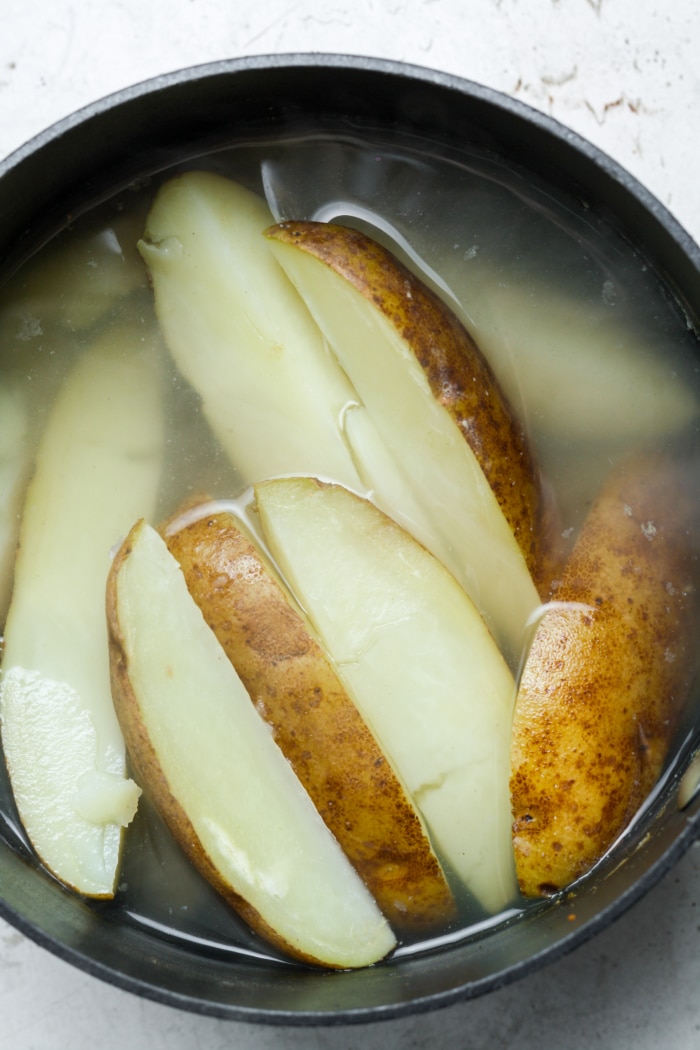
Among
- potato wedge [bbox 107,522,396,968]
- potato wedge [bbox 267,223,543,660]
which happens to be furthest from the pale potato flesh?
potato wedge [bbox 107,522,396,968]

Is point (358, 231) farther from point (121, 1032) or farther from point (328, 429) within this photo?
point (121, 1032)

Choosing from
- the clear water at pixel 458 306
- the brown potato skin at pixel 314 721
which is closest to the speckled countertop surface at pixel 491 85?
the clear water at pixel 458 306

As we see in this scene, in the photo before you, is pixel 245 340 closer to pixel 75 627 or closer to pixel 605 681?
pixel 75 627

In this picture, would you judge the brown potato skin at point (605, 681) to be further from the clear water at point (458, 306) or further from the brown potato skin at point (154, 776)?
the brown potato skin at point (154, 776)

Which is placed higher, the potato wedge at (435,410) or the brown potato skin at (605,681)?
the potato wedge at (435,410)

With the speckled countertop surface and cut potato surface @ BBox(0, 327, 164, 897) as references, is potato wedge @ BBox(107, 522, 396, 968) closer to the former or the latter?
cut potato surface @ BBox(0, 327, 164, 897)

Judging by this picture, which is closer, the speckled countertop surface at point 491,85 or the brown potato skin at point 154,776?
the brown potato skin at point 154,776

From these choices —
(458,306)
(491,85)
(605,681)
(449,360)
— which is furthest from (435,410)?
(491,85)
